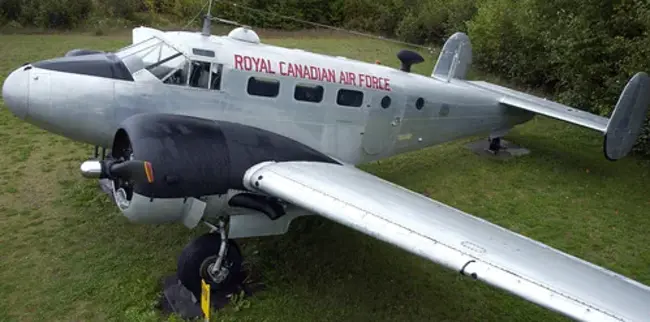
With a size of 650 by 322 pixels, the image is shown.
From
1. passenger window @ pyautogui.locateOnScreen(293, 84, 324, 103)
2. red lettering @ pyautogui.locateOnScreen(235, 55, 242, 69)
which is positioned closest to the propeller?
red lettering @ pyautogui.locateOnScreen(235, 55, 242, 69)

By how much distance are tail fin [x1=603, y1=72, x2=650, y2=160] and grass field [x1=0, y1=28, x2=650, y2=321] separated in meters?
1.11

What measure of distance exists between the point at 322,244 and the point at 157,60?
3420 millimetres

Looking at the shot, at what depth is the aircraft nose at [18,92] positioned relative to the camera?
238 inches

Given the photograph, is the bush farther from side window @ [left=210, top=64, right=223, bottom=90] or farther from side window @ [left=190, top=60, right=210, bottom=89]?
side window @ [left=190, top=60, right=210, bottom=89]

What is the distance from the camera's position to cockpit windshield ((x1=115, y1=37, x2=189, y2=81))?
21.3 feet

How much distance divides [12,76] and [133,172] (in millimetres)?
2341

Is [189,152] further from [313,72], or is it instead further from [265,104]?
[313,72]

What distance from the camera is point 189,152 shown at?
18.6ft

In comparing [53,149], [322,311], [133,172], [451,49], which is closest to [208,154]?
[133,172]

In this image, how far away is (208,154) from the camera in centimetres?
580

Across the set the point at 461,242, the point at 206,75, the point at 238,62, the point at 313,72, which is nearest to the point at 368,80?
the point at 313,72

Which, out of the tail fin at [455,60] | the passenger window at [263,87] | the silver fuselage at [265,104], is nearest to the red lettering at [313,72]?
the silver fuselage at [265,104]

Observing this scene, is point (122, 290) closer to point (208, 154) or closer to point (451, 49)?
point (208, 154)

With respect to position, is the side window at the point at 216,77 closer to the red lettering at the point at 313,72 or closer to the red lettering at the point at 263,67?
the red lettering at the point at 263,67
